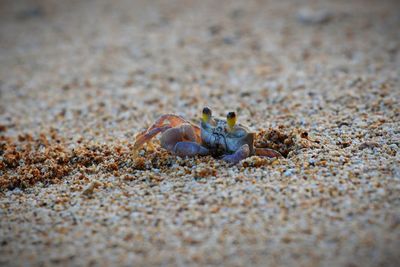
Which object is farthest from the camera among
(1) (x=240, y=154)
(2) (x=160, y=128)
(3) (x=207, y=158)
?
(2) (x=160, y=128)

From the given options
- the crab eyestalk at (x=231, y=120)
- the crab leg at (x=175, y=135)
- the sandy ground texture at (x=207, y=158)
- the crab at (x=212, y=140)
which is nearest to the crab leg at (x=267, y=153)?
the crab at (x=212, y=140)

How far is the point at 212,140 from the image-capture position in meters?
3.70

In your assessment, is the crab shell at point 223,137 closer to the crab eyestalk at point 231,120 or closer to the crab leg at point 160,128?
the crab eyestalk at point 231,120

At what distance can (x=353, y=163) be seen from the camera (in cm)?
341

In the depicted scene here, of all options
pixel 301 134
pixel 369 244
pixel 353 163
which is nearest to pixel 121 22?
pixel 301 134

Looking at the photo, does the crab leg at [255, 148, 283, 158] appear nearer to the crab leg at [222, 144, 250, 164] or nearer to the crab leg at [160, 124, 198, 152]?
the crab leg at [222, 144, 250, 164]

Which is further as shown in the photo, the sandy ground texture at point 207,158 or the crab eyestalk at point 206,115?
the crab eyestalk at point 206,115

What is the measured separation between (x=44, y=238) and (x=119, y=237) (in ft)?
1.64

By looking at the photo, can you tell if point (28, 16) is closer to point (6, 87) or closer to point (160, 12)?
point (160, 12)

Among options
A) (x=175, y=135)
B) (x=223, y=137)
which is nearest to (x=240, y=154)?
(x=223, y=137)

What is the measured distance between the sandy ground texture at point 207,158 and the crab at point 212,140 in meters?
0.12

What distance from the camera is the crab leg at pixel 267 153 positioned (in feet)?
11.9

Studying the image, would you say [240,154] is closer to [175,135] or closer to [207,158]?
[207,158]

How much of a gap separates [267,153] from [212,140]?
0.48 metres
